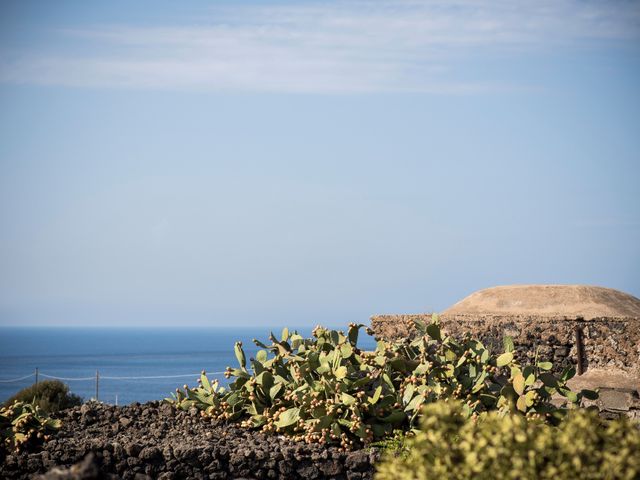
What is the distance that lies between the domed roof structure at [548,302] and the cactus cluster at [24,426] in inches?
537

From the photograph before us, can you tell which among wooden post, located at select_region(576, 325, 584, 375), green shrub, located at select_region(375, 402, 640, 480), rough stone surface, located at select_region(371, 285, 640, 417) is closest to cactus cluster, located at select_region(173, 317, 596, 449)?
green shrub, located at select_region(375, 402, 640, 480)

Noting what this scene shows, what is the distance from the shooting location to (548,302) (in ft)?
64.4

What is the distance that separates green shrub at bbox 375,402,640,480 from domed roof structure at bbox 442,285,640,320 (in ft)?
50.9

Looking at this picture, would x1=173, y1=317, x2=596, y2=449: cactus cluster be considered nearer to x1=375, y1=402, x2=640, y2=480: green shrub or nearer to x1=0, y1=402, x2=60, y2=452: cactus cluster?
x1=0, y1=402, x2=60, y2=452: cactus cluster

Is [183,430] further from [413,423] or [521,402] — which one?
[521,402]

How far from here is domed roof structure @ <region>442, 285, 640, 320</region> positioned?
1912cm

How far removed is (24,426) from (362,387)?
9.66 feet

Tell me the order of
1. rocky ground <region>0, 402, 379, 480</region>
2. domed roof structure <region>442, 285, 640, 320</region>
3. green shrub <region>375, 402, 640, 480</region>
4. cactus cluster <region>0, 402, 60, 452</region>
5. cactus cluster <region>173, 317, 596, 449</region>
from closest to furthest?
green shrub <region>375, 402, 640, 480</region> < rocky ground <region>0, 402, 379, 480</region> < cactus cluster <region>0, 402, 60, 452</region> < cactus cluster <region>173, 317, 596, 449</region> < domed roof structure <region>442, 285, 640, 320</region>

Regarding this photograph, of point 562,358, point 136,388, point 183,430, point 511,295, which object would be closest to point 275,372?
point 183,430

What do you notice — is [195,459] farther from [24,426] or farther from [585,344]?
[585,344]

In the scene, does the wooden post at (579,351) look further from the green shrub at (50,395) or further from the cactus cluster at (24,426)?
the cactus cluster at (24,426)

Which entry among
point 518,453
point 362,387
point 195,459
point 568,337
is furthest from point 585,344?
point 518,453

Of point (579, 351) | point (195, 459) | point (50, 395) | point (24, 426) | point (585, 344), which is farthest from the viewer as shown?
point (50, 395)

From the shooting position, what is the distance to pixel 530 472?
11.9 ft
